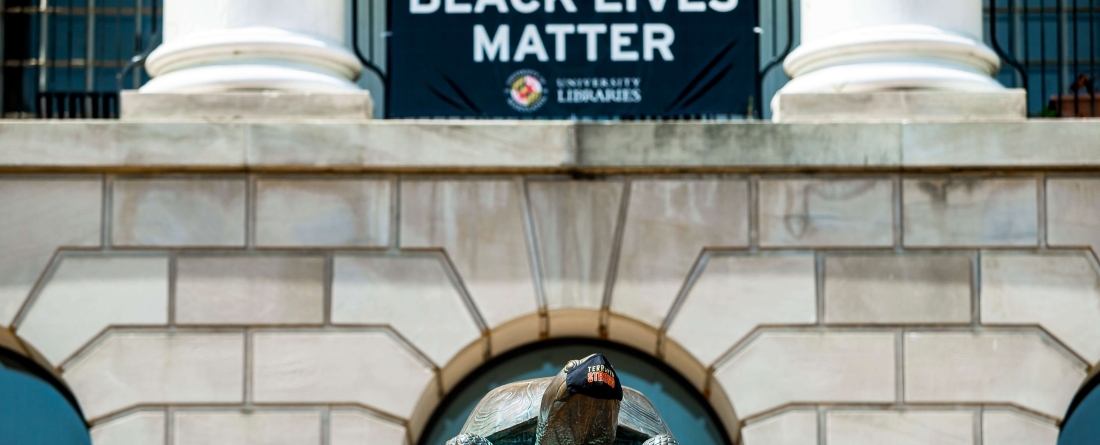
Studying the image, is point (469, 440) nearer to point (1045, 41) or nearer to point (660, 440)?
point (660, 440)

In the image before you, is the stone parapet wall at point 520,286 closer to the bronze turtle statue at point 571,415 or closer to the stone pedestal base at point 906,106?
the stone pedestal base at point 906,106

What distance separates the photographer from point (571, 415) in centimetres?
589

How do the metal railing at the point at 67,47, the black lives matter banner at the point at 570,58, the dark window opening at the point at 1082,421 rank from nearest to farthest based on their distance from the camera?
the dark window opening at the point at 1082,421 → the black lives matter banner at the point at 570,58 → the metal railing at the point at 67,47

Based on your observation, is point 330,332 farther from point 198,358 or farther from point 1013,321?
point 1013,321

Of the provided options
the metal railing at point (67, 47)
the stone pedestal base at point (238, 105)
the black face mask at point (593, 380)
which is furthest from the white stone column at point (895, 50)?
the black face mask at point (593, 380)

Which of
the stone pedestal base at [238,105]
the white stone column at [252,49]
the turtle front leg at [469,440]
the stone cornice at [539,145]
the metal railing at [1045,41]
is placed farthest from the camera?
the metal railing at [1045,41]

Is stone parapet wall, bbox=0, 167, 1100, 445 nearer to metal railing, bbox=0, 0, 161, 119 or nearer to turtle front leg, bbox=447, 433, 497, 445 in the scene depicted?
metal railing, bbox=0, 0, 161, 119

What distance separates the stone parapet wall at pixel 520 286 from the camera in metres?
12.2

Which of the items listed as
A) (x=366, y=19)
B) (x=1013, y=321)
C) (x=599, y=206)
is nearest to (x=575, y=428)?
(x=599, y=206)

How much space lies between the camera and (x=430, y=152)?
40.0 feet

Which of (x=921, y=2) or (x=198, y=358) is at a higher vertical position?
(x=921, y=2)

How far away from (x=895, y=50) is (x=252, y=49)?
5.66 metres

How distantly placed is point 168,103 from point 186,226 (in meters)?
1.09

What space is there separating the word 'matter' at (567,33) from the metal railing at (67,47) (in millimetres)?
3649
